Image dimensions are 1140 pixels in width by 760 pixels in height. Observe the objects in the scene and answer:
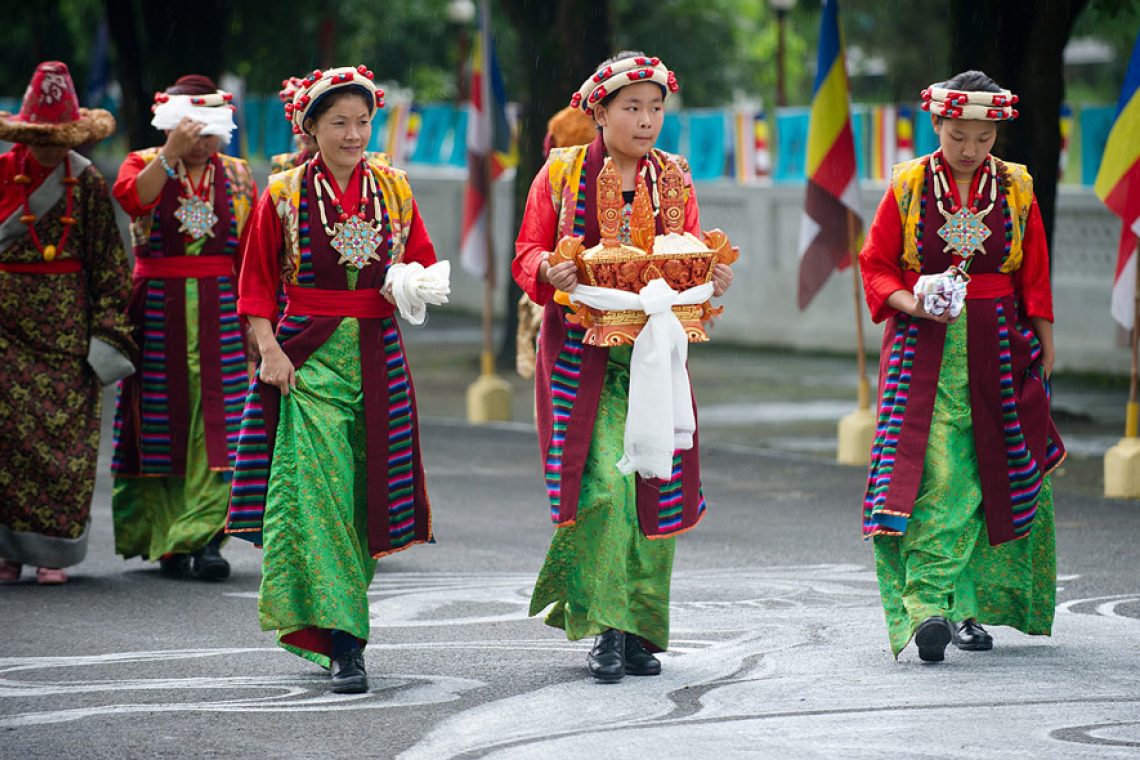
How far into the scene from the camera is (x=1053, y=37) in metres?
13.1

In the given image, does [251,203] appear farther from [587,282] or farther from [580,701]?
[580,701]

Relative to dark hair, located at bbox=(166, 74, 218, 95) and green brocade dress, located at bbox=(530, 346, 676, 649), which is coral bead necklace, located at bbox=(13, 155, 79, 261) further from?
green brocade dress, located at bbox=(530, 346, 676, 649)

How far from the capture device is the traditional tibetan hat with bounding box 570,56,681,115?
255 inches

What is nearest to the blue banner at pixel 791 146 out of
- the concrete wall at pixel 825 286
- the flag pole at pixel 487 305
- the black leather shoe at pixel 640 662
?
the concrete wall at pixel 825 286

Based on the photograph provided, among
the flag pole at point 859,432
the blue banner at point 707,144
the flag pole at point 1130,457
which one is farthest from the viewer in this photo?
the blue banner at point 707,144

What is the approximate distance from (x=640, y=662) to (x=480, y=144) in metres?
9.29

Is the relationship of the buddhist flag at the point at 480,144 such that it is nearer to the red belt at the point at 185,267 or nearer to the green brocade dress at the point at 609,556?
the red belt at the point at 185,267

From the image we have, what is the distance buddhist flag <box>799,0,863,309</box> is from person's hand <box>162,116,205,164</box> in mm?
5415

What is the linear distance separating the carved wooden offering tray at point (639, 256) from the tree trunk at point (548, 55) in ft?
32.7

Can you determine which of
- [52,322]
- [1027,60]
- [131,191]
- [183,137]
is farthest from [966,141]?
[1027,60]

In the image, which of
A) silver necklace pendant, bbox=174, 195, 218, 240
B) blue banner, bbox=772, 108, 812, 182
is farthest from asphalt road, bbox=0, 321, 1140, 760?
blue banner, bbox=772, 108, 812, 182

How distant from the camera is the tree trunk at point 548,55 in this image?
16688mm

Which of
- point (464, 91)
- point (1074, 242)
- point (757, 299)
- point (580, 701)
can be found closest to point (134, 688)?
point (580, 701)

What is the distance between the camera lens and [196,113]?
8.23 meters
